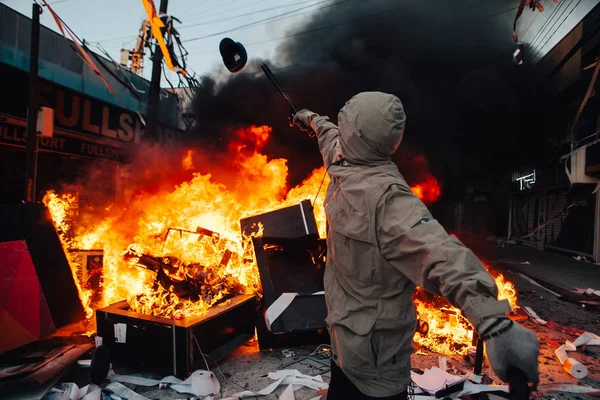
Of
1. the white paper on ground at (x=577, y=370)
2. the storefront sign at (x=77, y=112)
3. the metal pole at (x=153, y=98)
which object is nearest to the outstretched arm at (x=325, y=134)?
the white paper on ground at (x=577, y=370)

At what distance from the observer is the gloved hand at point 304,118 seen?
3.62m

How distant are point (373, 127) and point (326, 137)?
121 cm

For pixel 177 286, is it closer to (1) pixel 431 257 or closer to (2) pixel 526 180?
(1) pixel 431 257

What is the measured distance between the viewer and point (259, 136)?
29.9 ft

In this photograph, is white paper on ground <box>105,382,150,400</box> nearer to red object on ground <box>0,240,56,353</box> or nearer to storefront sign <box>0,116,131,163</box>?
red object on ground <box>0,240,56,353</box>

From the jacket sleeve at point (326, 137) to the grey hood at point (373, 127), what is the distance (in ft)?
2.47

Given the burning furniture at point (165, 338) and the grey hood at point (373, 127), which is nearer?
the grey hood at point (373, 127)

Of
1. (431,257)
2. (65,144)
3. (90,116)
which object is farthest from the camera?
(90,116)

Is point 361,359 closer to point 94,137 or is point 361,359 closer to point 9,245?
point 9,245

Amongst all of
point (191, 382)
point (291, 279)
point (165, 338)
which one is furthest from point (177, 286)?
point (291, 279)

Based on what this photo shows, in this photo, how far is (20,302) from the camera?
390 centimetres

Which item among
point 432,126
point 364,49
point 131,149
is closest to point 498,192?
point 432,126

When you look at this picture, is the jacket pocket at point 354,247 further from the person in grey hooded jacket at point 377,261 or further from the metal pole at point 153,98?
the metal pole at point 153,98

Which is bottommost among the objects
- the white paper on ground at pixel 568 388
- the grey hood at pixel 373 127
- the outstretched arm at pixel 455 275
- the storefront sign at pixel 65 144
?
the white paper on ground at pixel 568 388
